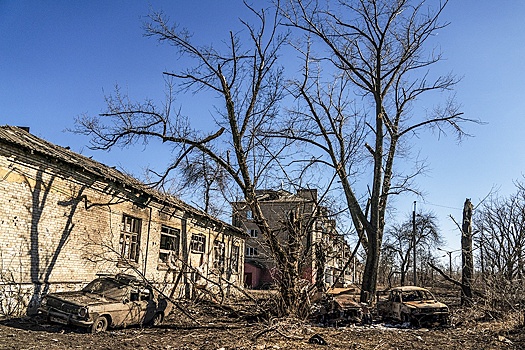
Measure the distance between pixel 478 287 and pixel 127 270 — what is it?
1495 centimetres

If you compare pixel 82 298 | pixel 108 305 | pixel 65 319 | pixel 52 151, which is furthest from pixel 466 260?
pixel 52 151

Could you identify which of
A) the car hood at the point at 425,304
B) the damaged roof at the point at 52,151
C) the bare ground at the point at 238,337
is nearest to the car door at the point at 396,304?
the car hood at the point at 425,304

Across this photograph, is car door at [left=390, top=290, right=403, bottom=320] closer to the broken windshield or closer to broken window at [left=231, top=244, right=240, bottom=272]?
the broken windshield

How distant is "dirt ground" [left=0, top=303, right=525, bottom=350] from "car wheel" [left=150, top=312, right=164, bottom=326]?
0.84ft

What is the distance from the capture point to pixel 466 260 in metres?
20.1

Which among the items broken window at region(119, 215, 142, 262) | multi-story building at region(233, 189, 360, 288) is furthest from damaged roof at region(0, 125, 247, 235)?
multi-story building at region(233, 189, 360, 288)

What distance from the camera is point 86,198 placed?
52.5 ft

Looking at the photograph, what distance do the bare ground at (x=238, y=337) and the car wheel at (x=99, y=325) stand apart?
0.83 ft

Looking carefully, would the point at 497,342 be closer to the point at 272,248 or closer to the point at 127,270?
the point at 272,248

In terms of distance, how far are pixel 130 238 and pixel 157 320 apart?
18.3 feet

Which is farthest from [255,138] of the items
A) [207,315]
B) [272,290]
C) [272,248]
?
[207,315]

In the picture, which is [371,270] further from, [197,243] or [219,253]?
[219,253]

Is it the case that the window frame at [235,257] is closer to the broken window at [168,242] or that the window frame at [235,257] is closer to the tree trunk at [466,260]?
the broken window at [168,242]

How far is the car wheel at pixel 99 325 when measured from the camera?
1150 cm
